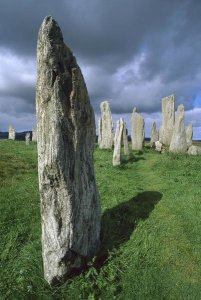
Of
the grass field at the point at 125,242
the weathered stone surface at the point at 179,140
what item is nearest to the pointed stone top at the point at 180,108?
the weathered stone surface at the point at 179,140

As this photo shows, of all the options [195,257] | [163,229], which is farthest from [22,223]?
[195,257]

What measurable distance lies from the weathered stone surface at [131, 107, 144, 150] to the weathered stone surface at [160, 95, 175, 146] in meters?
2.72

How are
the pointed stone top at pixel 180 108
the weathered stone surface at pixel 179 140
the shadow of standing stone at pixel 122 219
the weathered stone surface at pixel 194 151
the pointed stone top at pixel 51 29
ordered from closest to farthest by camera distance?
the pointed stone top at pixel 51 29 < the shadow of standing stone at pixel 122 219 < the weathered stone surface at pixel 194 151 < the weathered stone surface at pixel 179 140 < the pointed stone top at pixel 180 108

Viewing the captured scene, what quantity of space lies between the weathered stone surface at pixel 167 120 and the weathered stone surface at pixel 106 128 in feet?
14.9

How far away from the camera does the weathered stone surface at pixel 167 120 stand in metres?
34.9

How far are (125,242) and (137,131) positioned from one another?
20.8 meters

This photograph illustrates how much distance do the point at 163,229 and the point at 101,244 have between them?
2.27 meters

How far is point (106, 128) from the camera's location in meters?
34.9

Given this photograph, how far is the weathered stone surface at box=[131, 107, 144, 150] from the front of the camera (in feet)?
108

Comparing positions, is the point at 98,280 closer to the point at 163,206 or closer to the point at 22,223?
the point at 22,223

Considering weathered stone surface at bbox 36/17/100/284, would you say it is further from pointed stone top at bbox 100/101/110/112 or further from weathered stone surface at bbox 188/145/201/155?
pointed stone top at bbox 100/101/110/112

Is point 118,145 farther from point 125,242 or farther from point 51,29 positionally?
point 51,29

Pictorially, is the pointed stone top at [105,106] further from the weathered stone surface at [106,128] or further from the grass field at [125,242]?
the grass field at [125,242]

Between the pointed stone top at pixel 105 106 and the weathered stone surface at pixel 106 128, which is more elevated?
the pointed stone top at pixel 105 106
